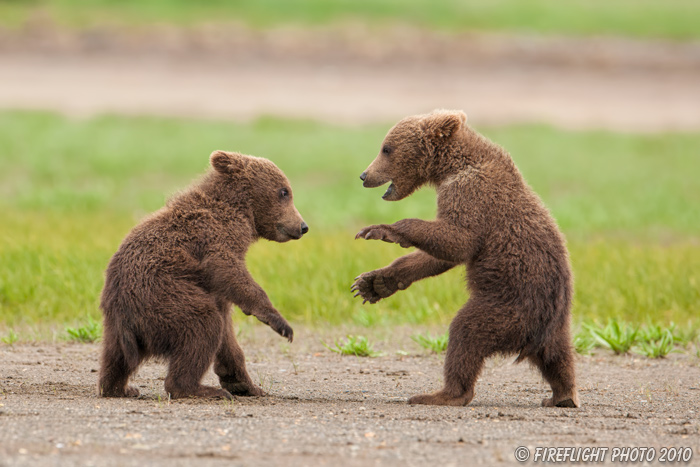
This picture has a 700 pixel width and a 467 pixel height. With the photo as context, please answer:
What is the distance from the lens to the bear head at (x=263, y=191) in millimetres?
6652

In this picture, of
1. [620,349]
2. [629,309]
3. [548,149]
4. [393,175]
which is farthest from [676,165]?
[393,175]

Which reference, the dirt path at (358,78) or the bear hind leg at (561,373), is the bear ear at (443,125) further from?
the dirt path at (358,78)

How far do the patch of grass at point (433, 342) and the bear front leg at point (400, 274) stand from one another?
4.78ft

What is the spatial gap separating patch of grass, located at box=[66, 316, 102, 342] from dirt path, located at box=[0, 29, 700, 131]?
14.3 metres

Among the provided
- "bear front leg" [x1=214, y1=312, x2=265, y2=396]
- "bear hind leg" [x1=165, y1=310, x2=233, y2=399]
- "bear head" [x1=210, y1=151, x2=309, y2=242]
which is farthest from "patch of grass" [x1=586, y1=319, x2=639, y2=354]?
"bear hind leg" [x1=165, y1=310, x2=233, y2=399]

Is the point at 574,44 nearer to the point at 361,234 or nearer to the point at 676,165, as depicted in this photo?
the point at 676,165

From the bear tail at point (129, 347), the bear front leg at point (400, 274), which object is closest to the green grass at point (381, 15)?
the bear front leg at point (400, 274)

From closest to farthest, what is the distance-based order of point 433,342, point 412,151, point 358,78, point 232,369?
point 232,369, point 412,151, point 433,342, point 358,78

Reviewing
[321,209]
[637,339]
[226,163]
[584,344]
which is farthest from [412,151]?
[321,209]

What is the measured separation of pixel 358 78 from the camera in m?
27.7

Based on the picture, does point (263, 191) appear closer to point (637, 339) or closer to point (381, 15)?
point (637, 339)

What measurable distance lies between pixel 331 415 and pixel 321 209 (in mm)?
9664

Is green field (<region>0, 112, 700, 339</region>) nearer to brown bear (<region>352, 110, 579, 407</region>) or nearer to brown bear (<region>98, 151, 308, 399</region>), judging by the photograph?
brown bear (<region>98, 151, 308, 399</region>)

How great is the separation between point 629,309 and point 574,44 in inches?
898
